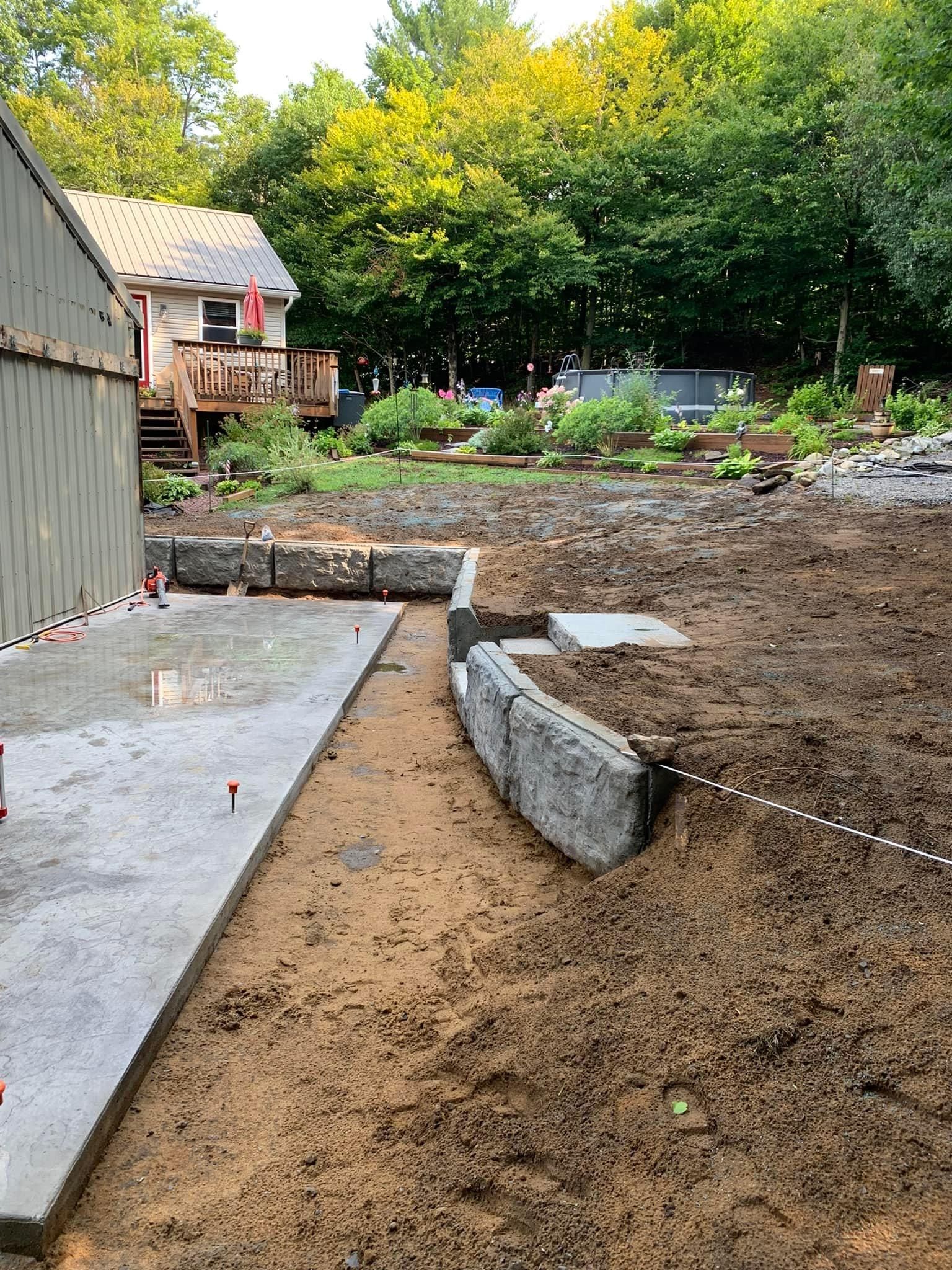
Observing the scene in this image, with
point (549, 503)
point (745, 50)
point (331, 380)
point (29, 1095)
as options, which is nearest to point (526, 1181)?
point (29, 1095)

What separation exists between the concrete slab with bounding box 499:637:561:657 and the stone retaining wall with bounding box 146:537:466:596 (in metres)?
3.15

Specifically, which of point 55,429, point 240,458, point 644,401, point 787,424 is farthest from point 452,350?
point 55,429

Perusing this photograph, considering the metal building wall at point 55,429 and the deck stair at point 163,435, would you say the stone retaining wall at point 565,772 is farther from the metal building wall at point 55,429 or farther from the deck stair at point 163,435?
the deck stair at point 163,435

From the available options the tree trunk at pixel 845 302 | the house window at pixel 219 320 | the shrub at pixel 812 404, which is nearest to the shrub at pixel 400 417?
the house window at pixel 219 320

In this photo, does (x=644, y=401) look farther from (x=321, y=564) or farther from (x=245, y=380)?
(x=321, y=564)

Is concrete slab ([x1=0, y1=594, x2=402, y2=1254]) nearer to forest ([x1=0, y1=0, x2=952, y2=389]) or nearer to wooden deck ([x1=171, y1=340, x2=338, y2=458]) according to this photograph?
wooden deck ([x1=171, y1=340, x2=338, y2=458])

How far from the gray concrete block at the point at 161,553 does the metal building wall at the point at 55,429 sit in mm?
746

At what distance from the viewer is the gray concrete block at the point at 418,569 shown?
879 centimetres

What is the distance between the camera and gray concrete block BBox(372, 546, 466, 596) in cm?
879

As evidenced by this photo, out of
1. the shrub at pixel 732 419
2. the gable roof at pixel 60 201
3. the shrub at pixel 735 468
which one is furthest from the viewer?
the shrub at pixel 732 419

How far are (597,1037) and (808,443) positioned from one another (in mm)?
12302

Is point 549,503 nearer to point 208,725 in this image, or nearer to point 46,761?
point 208,725

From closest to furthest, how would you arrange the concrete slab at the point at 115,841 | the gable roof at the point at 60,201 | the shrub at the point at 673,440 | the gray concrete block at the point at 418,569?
the concrete slab at the point at 115,841 < the gable roof at the point at 60,201 < the gray concrete block at the point at 418,569 < the shrub at the point at 673,440

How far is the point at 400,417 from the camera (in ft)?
52.6
